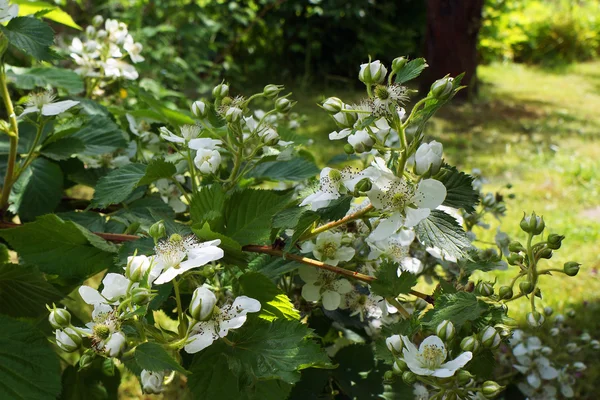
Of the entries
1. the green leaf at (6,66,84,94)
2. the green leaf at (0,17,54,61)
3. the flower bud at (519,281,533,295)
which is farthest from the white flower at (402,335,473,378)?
the green leaf at (6,66,84,94)

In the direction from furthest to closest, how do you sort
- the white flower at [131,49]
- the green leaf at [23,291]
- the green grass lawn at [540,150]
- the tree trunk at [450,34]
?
the tree trunk at [450,34] → the green grass lawn at [540,150] → the white flower at [131,49] → the green leaf at [23,291]

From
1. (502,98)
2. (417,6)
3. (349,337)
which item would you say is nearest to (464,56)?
(502,98)

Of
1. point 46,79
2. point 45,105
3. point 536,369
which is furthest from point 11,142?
point 536,369

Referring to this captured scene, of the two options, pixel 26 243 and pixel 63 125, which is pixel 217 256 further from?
pixel 63 125

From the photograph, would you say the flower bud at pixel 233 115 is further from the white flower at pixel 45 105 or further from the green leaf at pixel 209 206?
the white flower at pixel 45 105

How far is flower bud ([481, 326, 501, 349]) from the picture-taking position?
0.76 meters

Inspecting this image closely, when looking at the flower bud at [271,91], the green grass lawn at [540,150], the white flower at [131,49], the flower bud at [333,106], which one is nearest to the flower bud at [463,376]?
the flower bud at [333,106]

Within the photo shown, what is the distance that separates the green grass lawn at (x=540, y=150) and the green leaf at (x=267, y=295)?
1538 mm

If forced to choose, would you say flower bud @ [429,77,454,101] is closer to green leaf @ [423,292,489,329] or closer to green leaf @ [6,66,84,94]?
green leaf @ [423,292,489,329]

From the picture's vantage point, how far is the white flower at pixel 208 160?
914 mm

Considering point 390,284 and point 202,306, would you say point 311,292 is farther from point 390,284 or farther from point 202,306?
point 202,306

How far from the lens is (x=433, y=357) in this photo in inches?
30.2

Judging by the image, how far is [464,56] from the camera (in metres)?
6.13

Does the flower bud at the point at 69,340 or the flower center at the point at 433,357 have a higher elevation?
the flower bud at the point at 69,340
